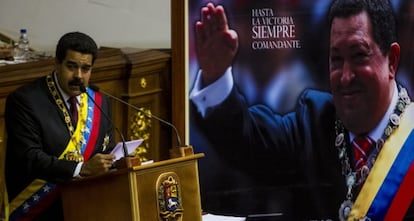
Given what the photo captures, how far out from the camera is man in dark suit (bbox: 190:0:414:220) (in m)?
3.76

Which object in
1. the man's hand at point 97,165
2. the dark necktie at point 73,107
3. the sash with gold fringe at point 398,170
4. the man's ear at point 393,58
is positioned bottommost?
the sash with gold fringe at point 398,170

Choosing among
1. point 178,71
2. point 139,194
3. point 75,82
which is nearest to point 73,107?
point 75,82

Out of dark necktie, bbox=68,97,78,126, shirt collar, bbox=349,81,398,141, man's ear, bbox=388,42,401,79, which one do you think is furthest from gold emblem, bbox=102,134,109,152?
man's ear, bbox=388,42,401,79

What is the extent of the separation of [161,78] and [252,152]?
1.91 ft

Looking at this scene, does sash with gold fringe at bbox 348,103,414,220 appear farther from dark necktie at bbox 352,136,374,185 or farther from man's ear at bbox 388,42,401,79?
man's ear at bbox 388,42,401,79

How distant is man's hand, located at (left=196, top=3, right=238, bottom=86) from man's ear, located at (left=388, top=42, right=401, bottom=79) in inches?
24.8

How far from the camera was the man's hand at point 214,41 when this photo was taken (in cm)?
375

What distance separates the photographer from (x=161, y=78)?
13.5ft

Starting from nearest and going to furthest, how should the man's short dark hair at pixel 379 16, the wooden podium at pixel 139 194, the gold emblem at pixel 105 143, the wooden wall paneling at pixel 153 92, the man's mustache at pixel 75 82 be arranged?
1. the wooden podium at pixel 139 194
2. the man's mustache at pixel 75 82
3. the gold emblem at pixel 105 143
4. the man's short dark hair at pixel 379 16
5. the wooden wall paneling at pixel 153 92

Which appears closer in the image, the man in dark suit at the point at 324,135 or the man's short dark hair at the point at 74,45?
the man's short dark hair at the point at 74,45

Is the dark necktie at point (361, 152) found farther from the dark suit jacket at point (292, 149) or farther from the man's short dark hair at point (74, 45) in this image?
the man's short dark hair at point (74, 45)

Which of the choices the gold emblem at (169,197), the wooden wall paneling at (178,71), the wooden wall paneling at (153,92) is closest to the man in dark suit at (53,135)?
the gold emblem at (169,197)

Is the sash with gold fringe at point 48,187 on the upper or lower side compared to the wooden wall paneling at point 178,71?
lower

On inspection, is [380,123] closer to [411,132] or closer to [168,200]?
[411,132]
